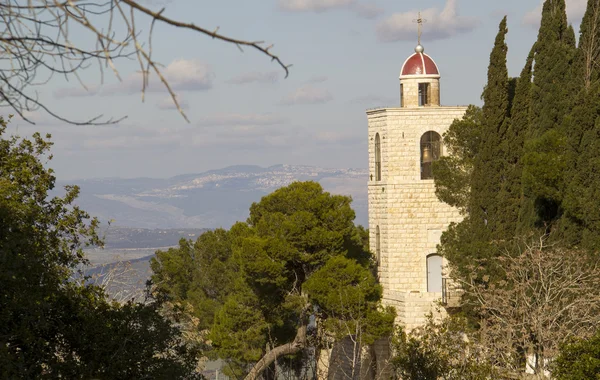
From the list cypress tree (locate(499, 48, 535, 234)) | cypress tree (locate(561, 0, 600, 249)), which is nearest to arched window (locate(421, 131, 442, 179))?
cypress tree (locate(499, 48, 535, 234))

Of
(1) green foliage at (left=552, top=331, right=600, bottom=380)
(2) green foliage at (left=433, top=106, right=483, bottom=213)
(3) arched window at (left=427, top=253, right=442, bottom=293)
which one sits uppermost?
(2) green foliage at (left=433, top=106, right=483, bottom=213)

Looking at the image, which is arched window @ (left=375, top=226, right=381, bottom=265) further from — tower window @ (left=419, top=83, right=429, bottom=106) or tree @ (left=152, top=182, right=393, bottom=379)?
tower window @ (left=419, top=83, right=429, bottom=106)

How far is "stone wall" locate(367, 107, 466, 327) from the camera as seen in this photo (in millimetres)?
30672

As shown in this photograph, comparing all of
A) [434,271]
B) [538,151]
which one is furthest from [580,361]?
[434,271]

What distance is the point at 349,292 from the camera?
87.0ft

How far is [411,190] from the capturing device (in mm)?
30922

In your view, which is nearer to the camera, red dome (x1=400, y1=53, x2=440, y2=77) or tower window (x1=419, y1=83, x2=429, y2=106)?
red dome (x1=400, y1=53, x2=440, y2=77)

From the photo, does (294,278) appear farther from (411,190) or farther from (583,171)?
(583,171)

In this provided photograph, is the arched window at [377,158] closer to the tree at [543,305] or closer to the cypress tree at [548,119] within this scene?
the cypress tree at [548,119]

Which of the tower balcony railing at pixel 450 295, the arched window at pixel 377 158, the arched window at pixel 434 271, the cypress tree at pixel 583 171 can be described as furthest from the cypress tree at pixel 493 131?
the arched window at pixel 377 158

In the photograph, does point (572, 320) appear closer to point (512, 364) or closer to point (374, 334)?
point (512, 364)

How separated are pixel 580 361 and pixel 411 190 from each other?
56.6 feet

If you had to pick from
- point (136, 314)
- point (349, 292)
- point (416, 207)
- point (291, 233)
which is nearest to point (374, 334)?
point (349, 292)

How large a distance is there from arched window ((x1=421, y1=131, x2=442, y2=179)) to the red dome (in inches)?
77.7
